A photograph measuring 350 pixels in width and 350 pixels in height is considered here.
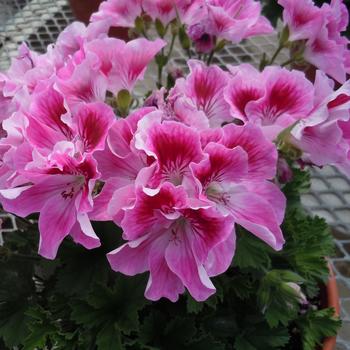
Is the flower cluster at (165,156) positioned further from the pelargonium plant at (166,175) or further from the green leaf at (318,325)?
the green leaf at (318,325)

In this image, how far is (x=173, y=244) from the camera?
47cm

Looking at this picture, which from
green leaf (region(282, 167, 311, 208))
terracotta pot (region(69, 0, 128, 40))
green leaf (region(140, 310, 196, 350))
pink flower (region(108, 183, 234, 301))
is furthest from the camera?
terracotta pot (region(69, 0, 128, 40))

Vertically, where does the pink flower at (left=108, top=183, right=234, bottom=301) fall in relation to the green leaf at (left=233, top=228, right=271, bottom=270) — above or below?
above

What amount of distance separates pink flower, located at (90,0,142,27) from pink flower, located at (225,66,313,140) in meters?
0.20

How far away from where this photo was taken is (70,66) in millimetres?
546

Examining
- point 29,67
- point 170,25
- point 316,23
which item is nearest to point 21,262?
point 29,67

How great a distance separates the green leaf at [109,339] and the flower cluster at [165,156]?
0.16 metres

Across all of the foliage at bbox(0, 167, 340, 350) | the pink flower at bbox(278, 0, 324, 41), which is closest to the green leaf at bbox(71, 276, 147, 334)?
the foliage at bbox(0, 167, 340, 350)

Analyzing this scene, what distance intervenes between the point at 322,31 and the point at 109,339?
42cm

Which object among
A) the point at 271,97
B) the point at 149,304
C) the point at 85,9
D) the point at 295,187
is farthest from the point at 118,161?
the point at 85,9

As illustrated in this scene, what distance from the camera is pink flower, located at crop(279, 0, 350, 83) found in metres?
0.61

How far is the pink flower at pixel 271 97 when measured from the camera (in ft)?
1.67

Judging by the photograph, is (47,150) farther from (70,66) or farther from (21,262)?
(21,262)

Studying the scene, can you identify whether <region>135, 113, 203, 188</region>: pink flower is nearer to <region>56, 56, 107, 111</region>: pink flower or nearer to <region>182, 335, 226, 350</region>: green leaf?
<region>56, 56, 107, 111</region>: pink flower
